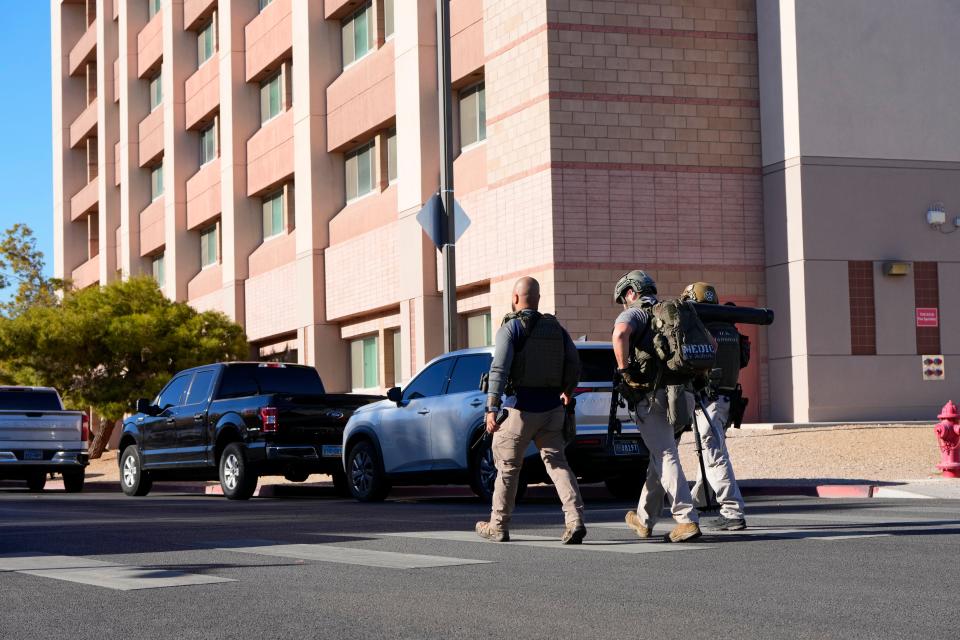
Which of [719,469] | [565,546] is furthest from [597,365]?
[565,546]

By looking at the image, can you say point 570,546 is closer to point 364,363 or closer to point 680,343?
point 680,343

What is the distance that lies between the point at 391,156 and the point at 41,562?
79.4 feet

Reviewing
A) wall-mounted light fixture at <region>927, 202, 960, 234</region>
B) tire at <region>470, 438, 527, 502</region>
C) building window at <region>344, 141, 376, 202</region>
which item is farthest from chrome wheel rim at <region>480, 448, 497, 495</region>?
building window at <region>344, 141, 376, 202</region>

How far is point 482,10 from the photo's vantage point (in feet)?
93.9

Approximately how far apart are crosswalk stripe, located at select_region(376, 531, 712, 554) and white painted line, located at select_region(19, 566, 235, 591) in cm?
269

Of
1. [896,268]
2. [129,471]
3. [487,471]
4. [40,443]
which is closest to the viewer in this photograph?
[487,471]

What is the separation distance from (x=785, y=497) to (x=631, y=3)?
12608mm

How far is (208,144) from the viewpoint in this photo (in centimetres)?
4647

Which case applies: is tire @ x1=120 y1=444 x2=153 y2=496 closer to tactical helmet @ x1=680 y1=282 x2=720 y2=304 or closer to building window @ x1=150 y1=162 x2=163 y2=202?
tactical helmet @ x1=680 y1=282 x2=720 y2=304

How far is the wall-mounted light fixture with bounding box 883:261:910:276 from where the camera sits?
2597 centimetres

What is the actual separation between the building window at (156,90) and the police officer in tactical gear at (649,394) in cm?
4328

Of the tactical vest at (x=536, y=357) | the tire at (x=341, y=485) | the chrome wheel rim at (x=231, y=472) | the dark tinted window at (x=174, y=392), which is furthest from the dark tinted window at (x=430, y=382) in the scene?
the tactical vest at (x=536, y=357)

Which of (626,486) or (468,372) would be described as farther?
(626,486)

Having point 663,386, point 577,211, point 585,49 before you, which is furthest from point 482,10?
point 663,386
